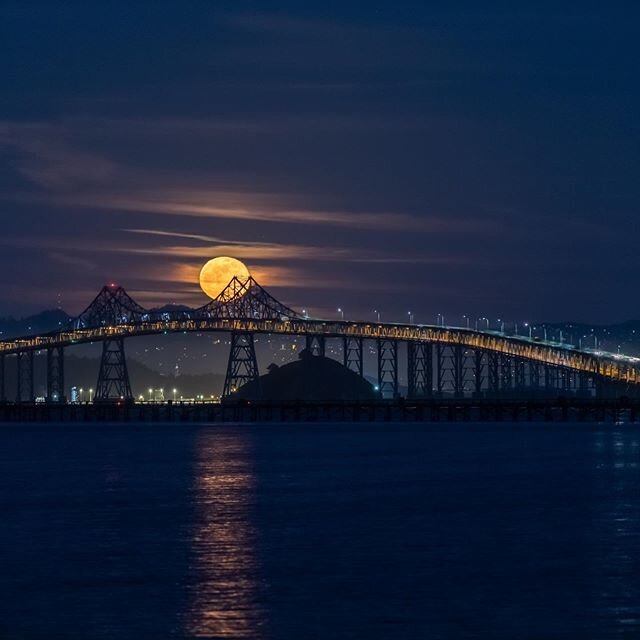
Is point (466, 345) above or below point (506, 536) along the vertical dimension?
above

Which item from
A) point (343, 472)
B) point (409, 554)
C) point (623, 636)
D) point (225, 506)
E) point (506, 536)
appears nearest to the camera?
point (623, 636)

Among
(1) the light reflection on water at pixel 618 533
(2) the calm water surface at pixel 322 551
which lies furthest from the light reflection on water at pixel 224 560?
(1) the light reflection on water at pixel 618 533

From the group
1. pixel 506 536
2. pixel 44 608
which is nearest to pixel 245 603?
pixel 44 608

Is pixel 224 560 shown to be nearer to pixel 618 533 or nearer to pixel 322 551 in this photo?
pixel 322 551

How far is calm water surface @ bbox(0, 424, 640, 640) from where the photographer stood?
22188 mm

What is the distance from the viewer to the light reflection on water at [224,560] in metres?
22.0

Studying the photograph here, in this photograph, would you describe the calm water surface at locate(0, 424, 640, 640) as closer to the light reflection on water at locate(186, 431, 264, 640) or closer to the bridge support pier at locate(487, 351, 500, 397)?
the light reflection on water at locate(186, 431, 264, 640)

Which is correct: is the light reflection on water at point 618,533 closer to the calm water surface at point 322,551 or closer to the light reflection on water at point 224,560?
the calm water surface at point 322,551

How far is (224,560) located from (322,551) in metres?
2.02

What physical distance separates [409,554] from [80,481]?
2320cm

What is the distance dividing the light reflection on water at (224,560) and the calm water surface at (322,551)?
57mm

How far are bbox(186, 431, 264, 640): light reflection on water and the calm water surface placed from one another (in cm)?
6

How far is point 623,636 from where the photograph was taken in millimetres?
20844

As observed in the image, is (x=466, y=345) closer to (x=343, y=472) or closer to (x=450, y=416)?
(x=450, y=416)
